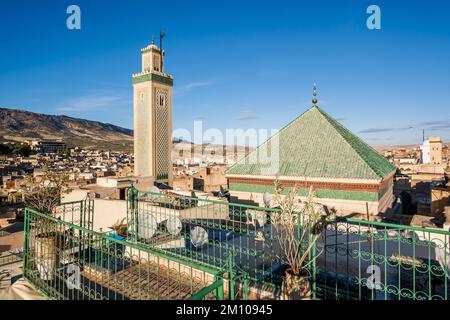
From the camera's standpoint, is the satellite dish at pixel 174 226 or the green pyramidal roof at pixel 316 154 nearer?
the satellite dish at pixel 174 226

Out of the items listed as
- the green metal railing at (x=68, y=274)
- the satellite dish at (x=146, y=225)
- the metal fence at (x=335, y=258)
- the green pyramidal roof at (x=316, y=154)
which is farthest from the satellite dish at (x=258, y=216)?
the green pyramidal roof at (x=316, y=154)

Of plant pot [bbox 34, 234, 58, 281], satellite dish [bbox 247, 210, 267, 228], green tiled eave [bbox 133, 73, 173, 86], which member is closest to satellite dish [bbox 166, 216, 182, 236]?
satellite dish [bbox 247, 210, 267, 228]

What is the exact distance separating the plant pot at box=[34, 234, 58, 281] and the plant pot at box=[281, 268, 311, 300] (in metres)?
3.44

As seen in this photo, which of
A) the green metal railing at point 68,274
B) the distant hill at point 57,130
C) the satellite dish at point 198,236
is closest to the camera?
the green metal railing at point 68,274

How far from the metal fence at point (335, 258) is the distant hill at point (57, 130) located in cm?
8688

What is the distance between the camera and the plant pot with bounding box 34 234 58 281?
4500 millimetres

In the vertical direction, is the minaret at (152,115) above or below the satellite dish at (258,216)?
above

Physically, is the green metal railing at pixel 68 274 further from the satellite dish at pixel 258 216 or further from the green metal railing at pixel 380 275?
the green metal railing at pixel 380 275

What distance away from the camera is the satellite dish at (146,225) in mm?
6506

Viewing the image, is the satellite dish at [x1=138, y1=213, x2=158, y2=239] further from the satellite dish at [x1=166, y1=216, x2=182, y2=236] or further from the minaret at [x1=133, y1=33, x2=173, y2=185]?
the minaret at [x1=133, y1=33, x2=173, y2=185]

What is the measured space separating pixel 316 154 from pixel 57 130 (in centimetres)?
11943

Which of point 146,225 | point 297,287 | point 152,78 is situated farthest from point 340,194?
point 152,78
